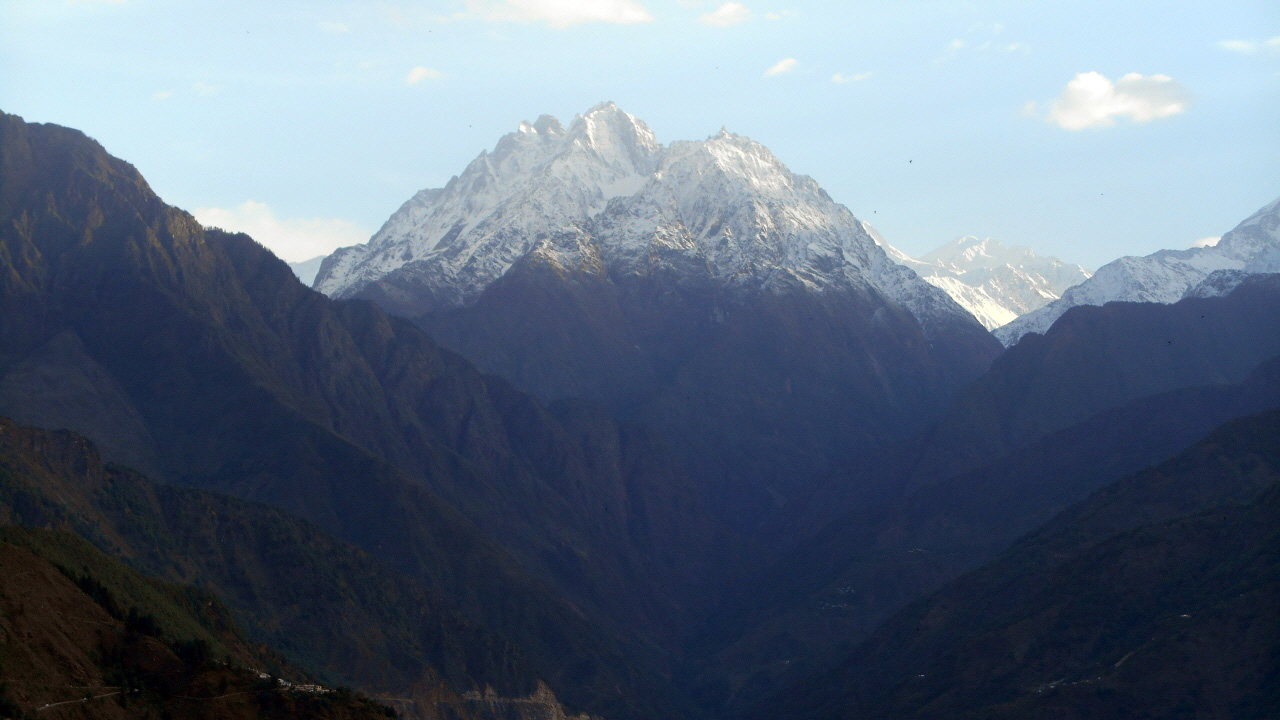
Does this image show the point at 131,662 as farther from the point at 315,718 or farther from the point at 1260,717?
the point at 1260,717

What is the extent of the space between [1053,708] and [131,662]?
12610 cm

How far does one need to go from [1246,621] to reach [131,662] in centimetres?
14014

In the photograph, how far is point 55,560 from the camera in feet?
400

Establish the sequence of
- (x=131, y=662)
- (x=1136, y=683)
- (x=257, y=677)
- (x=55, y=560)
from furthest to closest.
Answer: (x=1136, y=683)
(x=55, y=560)
(x=257, y=677)
(x=131, y=662)

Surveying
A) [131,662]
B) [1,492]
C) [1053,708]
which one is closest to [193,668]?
[131,662]

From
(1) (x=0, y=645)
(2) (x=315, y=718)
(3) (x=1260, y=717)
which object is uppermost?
(1) (x=0, y=645)

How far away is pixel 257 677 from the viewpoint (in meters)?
112

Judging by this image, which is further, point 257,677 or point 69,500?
point 69,500

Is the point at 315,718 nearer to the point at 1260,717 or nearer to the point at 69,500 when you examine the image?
the point at 69,500

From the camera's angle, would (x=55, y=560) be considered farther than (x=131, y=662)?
Yes

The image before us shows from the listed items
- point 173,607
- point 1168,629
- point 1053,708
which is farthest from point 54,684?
point 1168,629

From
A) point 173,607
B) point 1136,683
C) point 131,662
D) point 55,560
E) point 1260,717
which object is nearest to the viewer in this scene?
point 131,662

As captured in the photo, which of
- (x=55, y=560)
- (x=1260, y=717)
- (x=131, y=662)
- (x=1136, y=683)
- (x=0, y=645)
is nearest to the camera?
(x=0, y=645)

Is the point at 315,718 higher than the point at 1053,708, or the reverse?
the point at 315,718
